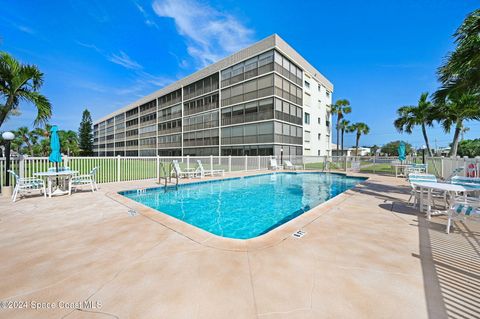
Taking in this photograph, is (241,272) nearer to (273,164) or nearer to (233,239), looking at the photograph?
(233,239)

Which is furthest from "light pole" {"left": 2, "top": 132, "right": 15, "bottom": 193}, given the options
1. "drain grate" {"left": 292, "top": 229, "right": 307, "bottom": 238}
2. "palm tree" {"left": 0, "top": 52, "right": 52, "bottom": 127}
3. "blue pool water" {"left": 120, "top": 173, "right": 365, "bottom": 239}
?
"drain grate" {"left": 292, "top": 229, "right": 307, "bottom": 238}

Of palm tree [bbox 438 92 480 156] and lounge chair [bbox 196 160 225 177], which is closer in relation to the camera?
palm tree [bbox 438 92 480 156]

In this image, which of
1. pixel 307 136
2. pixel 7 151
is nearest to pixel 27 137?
pixel 7 151

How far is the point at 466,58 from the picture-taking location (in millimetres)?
4988

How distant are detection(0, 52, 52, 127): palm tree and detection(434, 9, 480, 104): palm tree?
13.8 m

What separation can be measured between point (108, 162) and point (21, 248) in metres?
7.88

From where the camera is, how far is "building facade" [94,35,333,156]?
21062 millimetres

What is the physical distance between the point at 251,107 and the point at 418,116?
14.7 m

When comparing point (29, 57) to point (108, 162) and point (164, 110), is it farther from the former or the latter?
point (164, 110)

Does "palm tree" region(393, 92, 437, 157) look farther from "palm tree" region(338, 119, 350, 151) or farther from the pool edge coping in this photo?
the pool edge coping

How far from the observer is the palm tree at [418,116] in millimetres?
14739

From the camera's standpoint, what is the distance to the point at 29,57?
7879 millimetres

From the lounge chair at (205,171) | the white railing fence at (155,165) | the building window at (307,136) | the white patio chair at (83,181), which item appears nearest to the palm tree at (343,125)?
the building window at (307,136)

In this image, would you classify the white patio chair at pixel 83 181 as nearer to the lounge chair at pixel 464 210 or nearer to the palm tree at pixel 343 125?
the lounge chair at pixel 464 210
